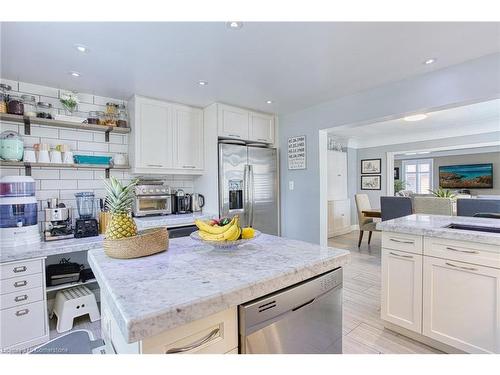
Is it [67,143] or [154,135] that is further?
[154,135]

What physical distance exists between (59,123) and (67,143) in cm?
26

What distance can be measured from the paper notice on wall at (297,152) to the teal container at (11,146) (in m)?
3.06

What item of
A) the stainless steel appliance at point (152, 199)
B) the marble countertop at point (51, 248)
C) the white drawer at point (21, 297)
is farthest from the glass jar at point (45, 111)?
the white drawer at point (21, 297)

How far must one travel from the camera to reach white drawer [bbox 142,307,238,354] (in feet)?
2.31

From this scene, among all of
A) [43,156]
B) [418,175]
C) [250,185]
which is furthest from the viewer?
[418,175]

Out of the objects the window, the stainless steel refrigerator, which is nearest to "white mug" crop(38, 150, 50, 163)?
the stainless steel refrigerator

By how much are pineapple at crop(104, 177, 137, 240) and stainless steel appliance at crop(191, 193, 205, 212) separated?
7.27ft

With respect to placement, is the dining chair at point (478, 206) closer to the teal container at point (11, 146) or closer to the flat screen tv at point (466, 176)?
the teal container at point (11, 146)

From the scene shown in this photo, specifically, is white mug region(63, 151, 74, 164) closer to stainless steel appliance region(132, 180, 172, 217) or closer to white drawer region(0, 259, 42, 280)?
stainless steel appliance region(132, 180, 172, 217)

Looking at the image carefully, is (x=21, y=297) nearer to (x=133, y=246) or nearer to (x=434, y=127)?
(x=133, y=246)

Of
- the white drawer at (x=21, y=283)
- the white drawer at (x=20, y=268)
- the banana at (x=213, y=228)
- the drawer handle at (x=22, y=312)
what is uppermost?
the banana at (x=213, y=228)

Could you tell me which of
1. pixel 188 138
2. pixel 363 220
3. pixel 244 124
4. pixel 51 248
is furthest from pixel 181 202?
pixel 363 220

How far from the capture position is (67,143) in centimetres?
269

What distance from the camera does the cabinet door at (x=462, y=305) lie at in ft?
5.10
